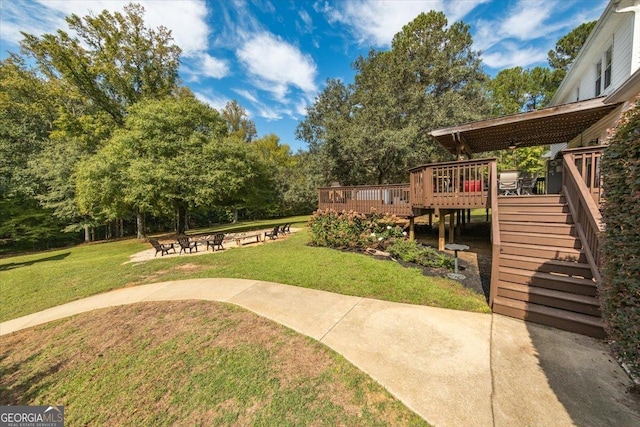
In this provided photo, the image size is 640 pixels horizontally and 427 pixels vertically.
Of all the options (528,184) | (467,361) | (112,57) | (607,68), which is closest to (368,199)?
(528,184)

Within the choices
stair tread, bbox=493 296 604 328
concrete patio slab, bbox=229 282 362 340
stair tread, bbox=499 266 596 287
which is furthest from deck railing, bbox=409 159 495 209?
concrete patio slab, bbox=229 282 362 340

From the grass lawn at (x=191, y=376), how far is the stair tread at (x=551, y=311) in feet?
9.58

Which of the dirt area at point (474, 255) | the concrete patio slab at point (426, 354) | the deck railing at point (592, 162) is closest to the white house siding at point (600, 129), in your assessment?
the deck railing at point (592, 162)

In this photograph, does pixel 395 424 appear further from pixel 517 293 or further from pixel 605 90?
pixel 605 90

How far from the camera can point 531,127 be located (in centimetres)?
803

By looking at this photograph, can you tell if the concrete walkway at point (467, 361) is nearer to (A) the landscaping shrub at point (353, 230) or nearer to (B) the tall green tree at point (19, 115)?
(A) the landscaping shrub at point (353, 230)

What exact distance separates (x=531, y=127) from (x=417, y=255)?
20.1 ft

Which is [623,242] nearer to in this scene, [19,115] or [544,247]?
[544,247]

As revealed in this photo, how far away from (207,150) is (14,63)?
1969 cm

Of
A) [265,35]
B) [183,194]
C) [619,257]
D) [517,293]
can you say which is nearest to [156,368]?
[619,257]

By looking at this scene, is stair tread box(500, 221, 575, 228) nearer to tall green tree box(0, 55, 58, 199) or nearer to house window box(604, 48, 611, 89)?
house window box(604, 48, 611, 89)

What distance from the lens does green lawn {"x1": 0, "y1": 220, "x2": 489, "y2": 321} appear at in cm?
497

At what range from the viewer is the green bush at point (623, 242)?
205 cm

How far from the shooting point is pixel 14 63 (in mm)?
18969
